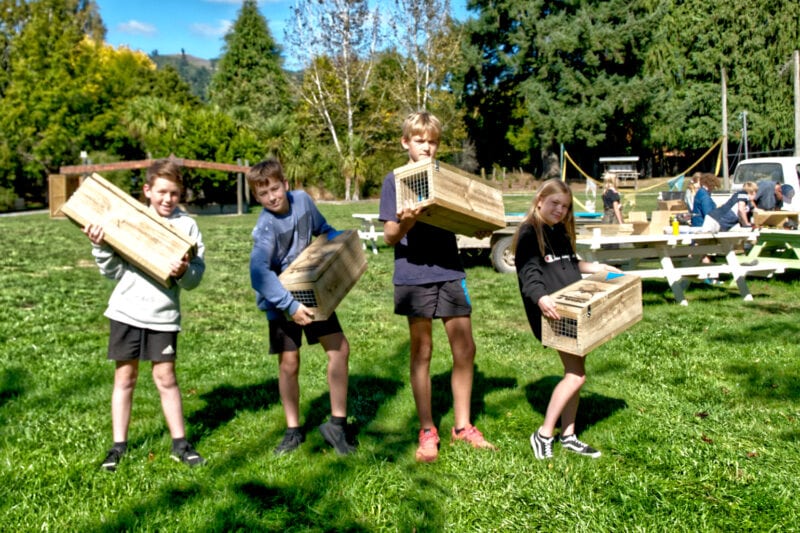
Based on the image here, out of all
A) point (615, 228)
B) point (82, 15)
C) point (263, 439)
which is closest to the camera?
point (263, 439)

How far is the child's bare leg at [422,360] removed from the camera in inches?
153

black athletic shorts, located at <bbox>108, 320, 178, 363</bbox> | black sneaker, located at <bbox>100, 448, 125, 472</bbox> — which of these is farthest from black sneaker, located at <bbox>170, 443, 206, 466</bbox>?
black athletic shorts, located at <bbox>108, 320, 178, 363</bbox>

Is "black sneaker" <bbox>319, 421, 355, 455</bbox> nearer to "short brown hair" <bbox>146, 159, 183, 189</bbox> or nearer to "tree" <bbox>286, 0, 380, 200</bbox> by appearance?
"short brown hair" <bbox>146, 159, 183, 189</bbox>

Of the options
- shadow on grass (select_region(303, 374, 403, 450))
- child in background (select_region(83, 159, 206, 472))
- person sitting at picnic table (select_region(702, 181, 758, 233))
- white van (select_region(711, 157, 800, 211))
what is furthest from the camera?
white van (select_region(711, 157, 800, 211))

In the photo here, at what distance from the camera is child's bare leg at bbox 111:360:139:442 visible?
3.81 metres

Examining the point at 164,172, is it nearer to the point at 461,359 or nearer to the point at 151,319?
the point at 151,319

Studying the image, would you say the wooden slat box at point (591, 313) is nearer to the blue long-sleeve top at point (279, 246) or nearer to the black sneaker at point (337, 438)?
the black sneaker at point (337, 438)

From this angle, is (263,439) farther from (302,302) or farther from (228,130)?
(228,130)

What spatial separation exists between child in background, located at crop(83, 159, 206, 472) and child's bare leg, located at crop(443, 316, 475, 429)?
1.42 meters

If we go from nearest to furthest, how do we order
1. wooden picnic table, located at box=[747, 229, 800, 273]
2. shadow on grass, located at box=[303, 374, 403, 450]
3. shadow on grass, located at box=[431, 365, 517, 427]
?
shadow on grass, located at box=[303, 374, 403, 450] < shadow on grass, located at box=[431, 365, 517, 427] < wooden picnic table, located at box=[747, 229, 800, 273]

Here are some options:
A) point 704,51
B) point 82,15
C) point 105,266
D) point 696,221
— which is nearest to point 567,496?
point 105,266

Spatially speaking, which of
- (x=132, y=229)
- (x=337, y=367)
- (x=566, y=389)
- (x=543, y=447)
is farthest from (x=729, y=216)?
(x=132, y=229)

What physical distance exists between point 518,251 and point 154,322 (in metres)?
2.02

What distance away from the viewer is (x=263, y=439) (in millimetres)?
4230
